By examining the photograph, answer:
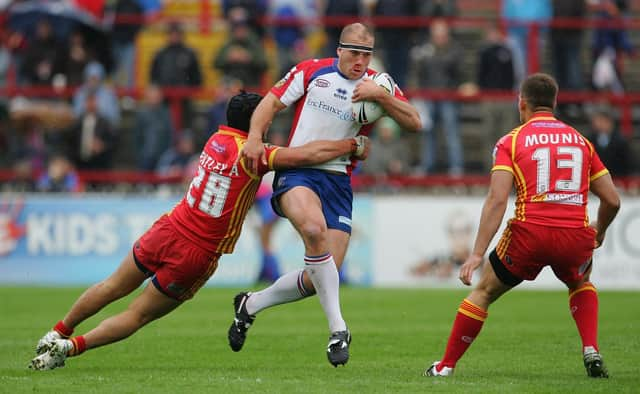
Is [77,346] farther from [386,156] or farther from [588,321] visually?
[386,156]

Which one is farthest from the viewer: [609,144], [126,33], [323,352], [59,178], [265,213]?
[126,33]

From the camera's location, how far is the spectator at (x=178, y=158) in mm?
19469

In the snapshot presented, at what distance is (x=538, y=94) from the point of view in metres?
8.46

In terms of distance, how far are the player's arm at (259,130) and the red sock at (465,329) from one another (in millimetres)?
1816

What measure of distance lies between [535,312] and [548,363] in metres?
4.75

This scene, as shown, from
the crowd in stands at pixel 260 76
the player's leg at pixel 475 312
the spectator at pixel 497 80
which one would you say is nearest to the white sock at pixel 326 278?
the player's leg at pixel 475 312

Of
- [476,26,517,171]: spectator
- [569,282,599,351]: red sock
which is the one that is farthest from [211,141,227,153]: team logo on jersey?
[476,26,517,171]: spectator

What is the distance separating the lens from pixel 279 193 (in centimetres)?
905

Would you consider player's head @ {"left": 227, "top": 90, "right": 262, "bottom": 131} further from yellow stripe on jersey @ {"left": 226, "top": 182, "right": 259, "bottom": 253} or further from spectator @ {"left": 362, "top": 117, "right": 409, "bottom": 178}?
spectator @ {"left": 362, "top": 117, "right": 409, "bottom": 178}

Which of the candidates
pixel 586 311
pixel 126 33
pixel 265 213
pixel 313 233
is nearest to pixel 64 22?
pixel 126 33

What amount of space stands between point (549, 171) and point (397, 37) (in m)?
12.9

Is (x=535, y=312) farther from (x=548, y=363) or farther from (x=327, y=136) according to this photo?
(x=327, y=136)

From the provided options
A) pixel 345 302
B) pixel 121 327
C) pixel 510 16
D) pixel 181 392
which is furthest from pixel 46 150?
pixel 181 392

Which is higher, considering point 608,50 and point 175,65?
point 608,50
